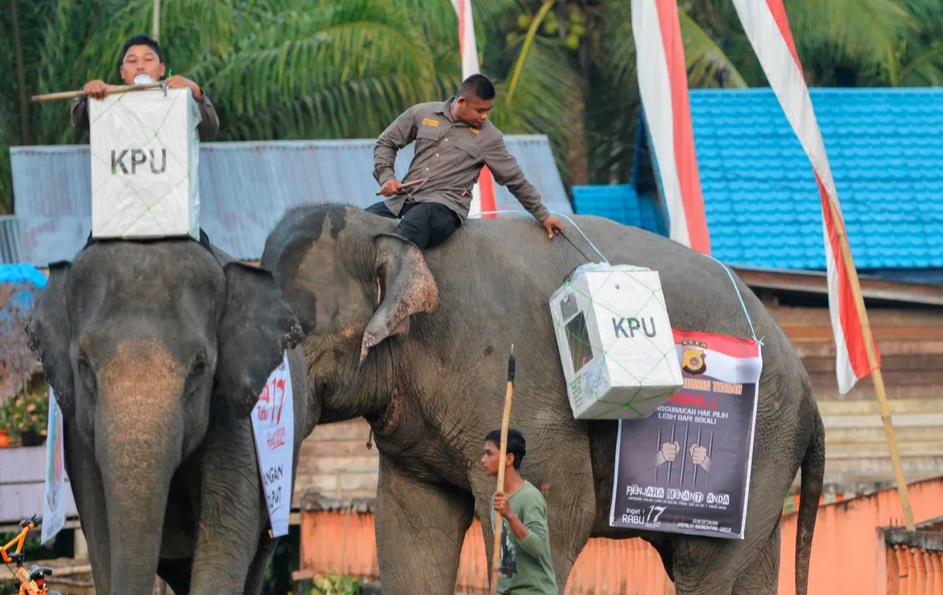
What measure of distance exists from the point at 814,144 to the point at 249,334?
687cm

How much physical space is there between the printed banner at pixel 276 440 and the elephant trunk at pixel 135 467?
3.15 ft

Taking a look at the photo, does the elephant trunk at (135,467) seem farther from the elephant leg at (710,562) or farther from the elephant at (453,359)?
the elephant leg at (710,562)

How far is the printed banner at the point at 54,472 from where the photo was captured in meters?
8.77

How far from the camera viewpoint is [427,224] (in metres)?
9.53

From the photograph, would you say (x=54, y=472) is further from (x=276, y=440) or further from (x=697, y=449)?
(x=697, y=449)

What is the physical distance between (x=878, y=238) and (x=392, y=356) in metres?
11.3

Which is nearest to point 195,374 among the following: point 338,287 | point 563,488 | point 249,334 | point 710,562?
point 249,334

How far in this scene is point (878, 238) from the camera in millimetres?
19734

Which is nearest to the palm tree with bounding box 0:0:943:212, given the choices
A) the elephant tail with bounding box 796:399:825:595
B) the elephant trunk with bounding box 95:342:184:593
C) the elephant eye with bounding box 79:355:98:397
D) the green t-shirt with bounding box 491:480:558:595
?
the elephant tail with bounding box 796:399:825:595

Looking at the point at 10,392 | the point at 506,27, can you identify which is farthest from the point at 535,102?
the point at 10,392

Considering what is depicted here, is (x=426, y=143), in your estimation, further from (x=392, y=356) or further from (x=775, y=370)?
(x=775, y=370)

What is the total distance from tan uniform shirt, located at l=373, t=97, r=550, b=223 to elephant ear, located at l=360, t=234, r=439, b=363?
1.46ft

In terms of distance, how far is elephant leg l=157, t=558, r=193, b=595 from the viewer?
353 inches

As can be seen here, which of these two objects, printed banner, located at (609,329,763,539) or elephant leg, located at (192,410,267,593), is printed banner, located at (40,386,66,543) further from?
printed banner, located at (609,329,763,539)
